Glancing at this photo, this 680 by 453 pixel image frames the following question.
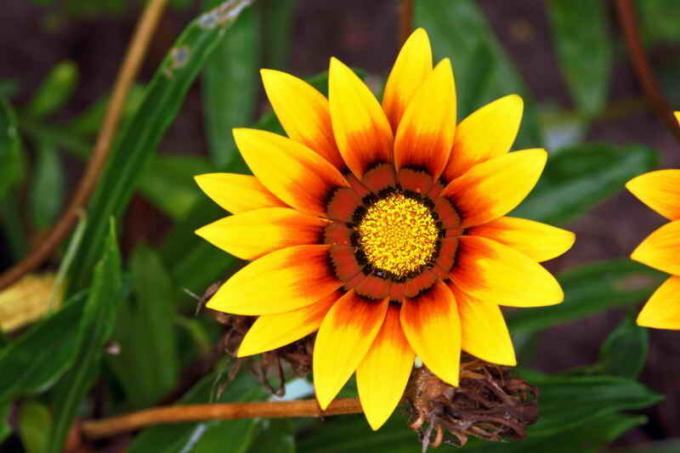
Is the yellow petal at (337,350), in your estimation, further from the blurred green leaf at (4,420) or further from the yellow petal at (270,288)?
the blurred green leaf at (4,420)

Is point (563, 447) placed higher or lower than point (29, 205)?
lower

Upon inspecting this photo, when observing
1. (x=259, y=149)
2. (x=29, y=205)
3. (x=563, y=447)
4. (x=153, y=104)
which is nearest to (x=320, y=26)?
(x=29, y=205)

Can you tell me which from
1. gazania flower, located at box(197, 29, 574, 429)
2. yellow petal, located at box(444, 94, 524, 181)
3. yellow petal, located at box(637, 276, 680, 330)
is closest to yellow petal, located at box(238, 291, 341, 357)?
gazania flower, located at box(197, 29, 574, 429)

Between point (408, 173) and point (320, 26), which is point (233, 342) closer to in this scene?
point (408, 173)

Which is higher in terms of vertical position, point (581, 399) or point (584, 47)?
point (584, 47)

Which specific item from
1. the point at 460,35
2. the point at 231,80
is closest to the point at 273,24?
the point at 231,80

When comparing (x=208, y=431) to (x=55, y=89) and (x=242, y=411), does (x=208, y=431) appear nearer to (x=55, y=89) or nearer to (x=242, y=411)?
(x=242, y=411)

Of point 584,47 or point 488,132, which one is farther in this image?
point 584,47

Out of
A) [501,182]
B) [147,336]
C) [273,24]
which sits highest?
[273,24]
